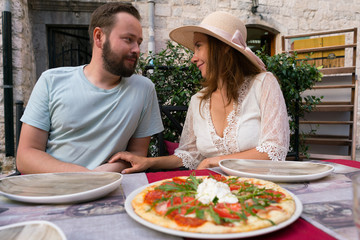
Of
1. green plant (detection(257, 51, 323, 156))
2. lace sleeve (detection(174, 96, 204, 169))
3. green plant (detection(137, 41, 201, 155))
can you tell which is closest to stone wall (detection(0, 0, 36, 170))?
green plant (detection(137, 41, 201, 155))

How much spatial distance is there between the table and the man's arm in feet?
1.85

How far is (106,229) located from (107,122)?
1.18 metres

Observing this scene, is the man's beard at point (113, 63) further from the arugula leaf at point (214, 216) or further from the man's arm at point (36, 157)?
the arugula leaf at point (214, 216)

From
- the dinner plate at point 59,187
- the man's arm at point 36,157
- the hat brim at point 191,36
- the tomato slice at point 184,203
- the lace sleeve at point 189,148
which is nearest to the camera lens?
the tomato slice at point 184,203

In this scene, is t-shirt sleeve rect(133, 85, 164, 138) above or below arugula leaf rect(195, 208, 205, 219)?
above

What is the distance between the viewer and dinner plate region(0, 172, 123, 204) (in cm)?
75

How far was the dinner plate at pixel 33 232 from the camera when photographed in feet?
1.64

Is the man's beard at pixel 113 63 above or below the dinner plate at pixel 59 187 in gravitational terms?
above

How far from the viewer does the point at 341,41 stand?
4.68 metres

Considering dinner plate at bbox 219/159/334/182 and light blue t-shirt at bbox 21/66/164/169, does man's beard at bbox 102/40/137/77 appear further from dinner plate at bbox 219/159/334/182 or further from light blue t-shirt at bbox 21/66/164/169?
dinner plate at bbox 219/159/334/182

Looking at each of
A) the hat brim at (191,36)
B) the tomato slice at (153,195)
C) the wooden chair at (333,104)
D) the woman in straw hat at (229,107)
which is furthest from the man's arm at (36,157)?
the wooden chair at (333,104)

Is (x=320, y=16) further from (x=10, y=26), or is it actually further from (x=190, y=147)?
(x=10, y=26)

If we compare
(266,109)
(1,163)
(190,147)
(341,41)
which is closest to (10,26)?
(1,163)

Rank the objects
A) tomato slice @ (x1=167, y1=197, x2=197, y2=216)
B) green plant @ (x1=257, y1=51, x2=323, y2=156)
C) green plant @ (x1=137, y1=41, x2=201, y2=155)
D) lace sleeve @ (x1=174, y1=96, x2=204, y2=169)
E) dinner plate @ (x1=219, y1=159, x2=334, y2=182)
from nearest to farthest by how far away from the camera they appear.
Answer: tomato slice @ (x1=167, y1=197, x2=197, y2=216) < dinner plate @ (x1=219, y1=159, x2=334, y2=182) < lace sleeve @ (x1=174, y1=96, x2=204, y2=169) < green plant @ (x1=137, y1=41, x2=201, y2=155) < green plant @ (x1=257, y1=51, x2=323, y2=156)
